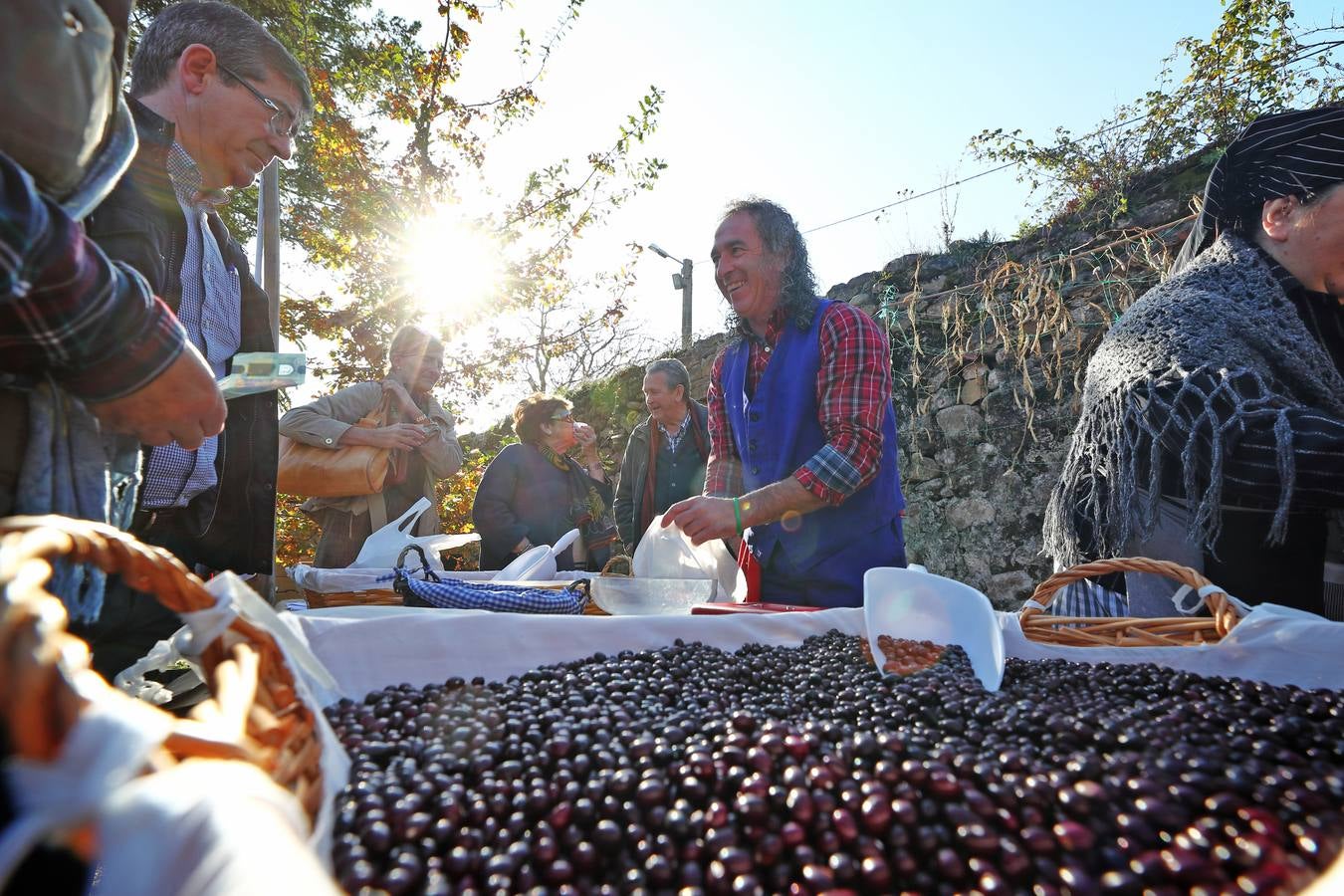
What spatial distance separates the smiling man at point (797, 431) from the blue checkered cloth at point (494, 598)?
434 mm

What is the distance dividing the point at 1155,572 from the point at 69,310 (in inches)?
72.1

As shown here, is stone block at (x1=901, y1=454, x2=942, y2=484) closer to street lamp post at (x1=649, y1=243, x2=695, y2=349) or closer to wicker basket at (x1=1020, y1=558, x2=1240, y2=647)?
wicker basket at (x1=1020, y1=558, x2=1240, y2=647)

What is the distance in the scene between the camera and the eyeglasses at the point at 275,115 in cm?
176

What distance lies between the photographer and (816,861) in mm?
681

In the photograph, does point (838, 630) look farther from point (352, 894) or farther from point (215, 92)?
point (215, 92)

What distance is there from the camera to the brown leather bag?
10.4ft

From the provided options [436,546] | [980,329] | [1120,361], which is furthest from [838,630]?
[980,329]

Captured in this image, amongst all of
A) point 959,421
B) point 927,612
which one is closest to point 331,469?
point 927,612

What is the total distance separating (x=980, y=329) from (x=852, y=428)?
3.33 m

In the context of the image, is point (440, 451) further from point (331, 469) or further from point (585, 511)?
point (585, 511)

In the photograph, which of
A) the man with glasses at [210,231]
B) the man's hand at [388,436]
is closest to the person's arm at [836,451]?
the man with glasses at [210,231]

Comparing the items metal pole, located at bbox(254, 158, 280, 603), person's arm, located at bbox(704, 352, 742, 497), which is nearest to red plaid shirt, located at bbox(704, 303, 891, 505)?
person's arm, located at bbox(704, 352, 742, 497)

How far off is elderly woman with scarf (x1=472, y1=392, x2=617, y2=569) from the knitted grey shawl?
2974mm

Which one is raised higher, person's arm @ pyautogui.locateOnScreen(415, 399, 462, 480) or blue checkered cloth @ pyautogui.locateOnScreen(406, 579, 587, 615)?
person's arm @ pyautogui.locateOnScreen(415, 399, 462, 480)
